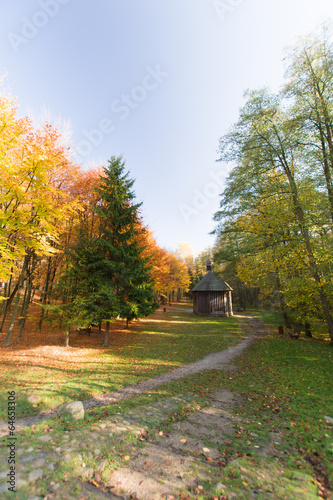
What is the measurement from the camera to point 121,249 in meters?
12.9

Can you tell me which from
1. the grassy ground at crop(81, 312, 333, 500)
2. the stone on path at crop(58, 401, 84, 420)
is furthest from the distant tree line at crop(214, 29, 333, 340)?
the stone on path at crop(58, 401, 84, 420)

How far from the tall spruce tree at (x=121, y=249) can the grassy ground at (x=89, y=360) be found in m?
2.53

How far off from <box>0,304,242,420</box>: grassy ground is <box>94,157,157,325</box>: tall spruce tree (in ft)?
8.29

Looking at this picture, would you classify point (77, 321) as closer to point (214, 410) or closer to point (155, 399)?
point (155, 399)

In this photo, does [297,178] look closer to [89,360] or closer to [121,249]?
[121,249]

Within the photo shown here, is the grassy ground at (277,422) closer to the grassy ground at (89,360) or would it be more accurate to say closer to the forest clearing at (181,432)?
the forest clearing at (181,432)

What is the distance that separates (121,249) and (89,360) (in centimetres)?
609

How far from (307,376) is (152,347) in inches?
309

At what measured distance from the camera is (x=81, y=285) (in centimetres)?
1241

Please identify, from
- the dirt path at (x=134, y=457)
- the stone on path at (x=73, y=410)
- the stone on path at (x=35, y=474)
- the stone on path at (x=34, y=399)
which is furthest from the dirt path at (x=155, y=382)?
the stone on path at (x=35, y=474)

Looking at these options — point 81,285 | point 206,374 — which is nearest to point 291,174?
point 206,374

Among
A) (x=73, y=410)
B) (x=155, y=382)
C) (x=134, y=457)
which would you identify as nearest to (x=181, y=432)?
(x=134, y=457)

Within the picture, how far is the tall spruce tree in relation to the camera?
42.4ft

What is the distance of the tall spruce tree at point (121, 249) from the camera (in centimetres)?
1291
